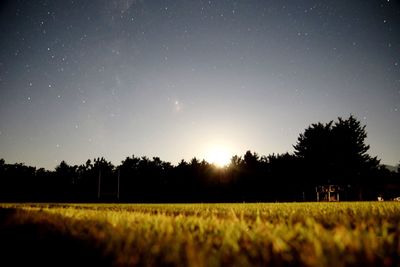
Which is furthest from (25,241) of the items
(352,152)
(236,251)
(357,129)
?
(357,129)

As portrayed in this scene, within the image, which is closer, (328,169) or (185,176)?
(328,169)

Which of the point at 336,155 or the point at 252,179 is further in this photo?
the point at 252,179

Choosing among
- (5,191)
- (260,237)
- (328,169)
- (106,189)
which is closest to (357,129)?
(328,169)

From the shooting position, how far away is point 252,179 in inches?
→ 2196

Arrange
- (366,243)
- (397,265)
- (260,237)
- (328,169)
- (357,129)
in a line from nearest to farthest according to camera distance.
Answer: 1. (397,265)
2. (366,243)
3. (260,237)
4. (328,169)
5. (357,129)

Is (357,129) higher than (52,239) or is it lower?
higher

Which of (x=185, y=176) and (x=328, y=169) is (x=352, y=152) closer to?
(x=328, y=169)

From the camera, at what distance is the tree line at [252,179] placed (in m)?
48.7

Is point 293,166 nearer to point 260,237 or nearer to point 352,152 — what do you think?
point 352,152

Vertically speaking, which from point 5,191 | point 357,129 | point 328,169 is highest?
point 357,129

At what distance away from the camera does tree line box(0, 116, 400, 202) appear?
160 feet

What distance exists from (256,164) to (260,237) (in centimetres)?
6013

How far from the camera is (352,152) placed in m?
49.7

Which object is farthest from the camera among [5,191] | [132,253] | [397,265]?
[5,191]
